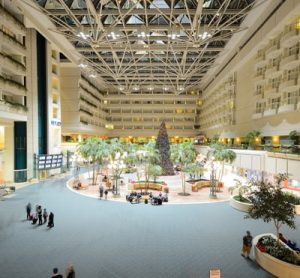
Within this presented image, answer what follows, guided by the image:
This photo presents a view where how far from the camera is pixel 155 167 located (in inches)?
1032

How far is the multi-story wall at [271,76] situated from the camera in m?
27.1

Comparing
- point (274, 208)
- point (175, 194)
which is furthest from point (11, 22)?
point (274, 208)

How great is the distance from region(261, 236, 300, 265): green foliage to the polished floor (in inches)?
38.6

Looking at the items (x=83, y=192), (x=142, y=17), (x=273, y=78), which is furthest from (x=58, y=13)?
(x=273, y=78)

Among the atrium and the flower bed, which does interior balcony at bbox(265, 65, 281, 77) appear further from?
the flower bed

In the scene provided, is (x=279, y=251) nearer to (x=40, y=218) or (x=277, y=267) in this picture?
(x=277, y=267)

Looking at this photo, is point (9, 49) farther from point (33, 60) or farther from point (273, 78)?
point (273, 78)

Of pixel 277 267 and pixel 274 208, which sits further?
pixel 274 208

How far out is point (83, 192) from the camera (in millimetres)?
26094

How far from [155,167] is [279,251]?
16.1m

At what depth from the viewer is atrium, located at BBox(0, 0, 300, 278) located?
11477 mm

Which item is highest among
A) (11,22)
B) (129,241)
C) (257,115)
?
(11,22)

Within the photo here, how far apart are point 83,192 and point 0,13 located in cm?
1979

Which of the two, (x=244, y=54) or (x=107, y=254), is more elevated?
(x=244, y=54)
